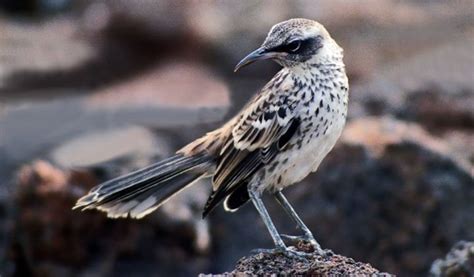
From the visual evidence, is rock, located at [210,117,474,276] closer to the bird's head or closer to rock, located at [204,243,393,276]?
the bird's head

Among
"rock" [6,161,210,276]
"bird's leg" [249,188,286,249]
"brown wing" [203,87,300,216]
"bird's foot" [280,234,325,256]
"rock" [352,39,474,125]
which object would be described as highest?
"rock" [352,39,474,125]

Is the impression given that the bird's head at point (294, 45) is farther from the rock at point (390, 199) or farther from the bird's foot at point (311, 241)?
the rock at point (390, 199)

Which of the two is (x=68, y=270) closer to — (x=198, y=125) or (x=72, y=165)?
(x=72, y=165)

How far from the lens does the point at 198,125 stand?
13.2 meters

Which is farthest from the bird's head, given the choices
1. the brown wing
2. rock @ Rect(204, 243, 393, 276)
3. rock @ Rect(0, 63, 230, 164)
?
rock @ Rect(0, 63, 230, 164)

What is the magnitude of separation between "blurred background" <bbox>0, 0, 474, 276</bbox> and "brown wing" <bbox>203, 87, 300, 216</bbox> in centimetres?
218

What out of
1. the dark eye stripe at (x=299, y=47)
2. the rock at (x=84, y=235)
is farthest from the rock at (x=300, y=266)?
the rock at (x=84, y=235)

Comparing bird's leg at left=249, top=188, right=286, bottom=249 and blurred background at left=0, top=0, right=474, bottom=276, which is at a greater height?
blurred background at left=0, top=0, right=474, bottom=276

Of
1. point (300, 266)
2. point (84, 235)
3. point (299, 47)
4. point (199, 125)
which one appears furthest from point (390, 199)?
point (199, 125)

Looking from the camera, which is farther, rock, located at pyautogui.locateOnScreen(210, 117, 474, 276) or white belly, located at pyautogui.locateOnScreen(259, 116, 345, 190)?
rock, located at pyautogui.locateOnScreen(210, 117, 474, 276)

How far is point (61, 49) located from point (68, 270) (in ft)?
23.7

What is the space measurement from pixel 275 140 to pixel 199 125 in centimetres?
500

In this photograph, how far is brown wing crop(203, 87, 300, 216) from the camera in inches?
320

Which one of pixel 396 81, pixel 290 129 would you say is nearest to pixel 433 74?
pixel 396 81
